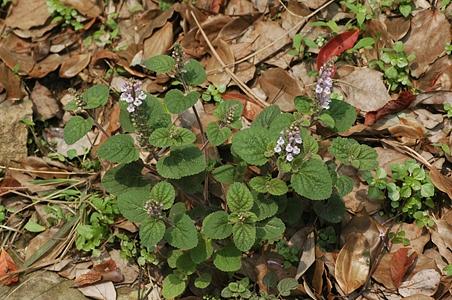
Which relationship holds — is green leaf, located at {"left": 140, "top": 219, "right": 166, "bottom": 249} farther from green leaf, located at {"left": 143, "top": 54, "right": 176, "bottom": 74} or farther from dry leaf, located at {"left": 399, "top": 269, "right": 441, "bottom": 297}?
dry leaf, located at {"left": 399, "top": 269, "right": 441, "bottom": 297}

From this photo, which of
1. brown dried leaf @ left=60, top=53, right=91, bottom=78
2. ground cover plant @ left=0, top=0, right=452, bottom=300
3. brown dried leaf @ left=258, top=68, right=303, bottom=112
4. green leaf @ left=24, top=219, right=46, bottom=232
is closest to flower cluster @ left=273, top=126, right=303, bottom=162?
ground cover plant @ left=0, top=0, right=452, bottom=300

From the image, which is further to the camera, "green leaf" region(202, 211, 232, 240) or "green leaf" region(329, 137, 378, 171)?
"green leaf" region(329, 137, 378, 171)

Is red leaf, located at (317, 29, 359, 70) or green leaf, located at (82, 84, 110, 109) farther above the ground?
green leaf, located at (82, 84, 110, 109)

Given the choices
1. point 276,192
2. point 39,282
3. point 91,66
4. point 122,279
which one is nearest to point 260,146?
point 276,192

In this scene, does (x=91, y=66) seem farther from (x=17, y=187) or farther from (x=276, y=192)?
(x=276, y=192)

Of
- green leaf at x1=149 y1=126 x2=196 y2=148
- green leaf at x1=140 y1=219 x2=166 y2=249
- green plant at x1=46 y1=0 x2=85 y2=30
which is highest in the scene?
green leaf at x1=149 y1=126 x2=196 y2=148

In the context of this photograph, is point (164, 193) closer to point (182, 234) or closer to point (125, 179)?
point (182, 234)

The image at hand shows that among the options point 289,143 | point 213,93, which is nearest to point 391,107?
point 213,93

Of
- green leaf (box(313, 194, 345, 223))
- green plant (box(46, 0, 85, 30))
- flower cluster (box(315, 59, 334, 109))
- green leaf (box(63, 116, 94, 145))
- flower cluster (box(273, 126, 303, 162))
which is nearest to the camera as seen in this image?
flower cluster (box(273, 126, 303, 162))

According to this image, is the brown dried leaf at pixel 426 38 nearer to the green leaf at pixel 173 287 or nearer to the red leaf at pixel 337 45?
the red leaf at pixel 337 45
